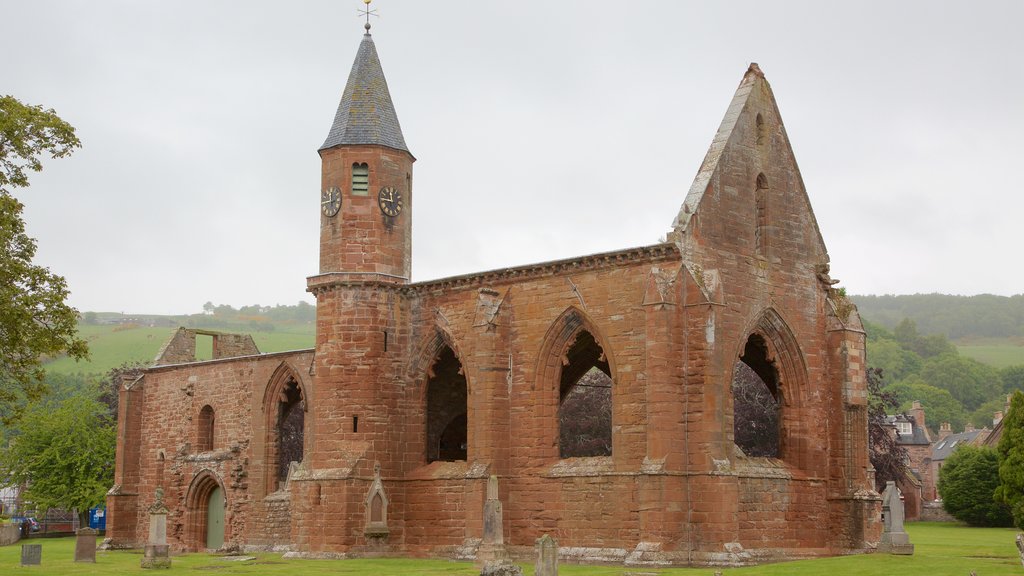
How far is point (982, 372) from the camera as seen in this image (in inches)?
4998

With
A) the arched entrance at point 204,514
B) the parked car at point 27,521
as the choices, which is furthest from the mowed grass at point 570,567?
the parked car at point 27,521

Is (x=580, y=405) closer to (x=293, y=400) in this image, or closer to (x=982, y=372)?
(x=293, y=400)

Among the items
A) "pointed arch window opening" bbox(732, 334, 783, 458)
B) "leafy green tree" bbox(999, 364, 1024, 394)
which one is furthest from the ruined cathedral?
"leafy green tree" bbox(999, 364, 1024, 394)

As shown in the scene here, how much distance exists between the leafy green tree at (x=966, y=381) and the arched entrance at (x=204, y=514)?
342ft

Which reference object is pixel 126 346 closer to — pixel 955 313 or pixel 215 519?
pixel 215 519

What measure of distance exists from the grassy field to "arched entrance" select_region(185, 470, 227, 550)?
4701 inches

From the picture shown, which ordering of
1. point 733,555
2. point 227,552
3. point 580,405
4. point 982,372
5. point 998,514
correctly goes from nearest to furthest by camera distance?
1. point 733,555
2. point 227,552
3. point 580,405
4. point 998,514
5. point 982,372

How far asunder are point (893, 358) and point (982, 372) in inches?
357

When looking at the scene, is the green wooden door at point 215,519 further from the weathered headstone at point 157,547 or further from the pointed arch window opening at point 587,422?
the pointed arch window opening at point 587,422

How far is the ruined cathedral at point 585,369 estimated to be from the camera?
78.7 ft

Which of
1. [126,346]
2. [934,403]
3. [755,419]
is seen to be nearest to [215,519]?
[755,419]

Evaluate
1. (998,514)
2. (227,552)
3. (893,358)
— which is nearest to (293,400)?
(227,552)

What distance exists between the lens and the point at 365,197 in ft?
97.7

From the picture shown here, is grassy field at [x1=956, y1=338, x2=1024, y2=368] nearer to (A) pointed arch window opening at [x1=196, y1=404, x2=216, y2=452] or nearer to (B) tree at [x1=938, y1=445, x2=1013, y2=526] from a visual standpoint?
(B) tree at [x1=938, y1=445, x2=1013, y2=526]
